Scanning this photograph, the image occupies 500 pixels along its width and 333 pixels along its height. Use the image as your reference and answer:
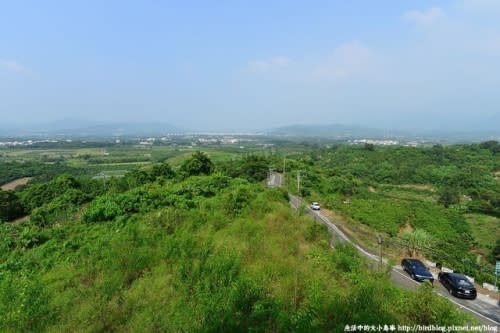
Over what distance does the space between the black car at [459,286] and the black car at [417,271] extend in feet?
2.69

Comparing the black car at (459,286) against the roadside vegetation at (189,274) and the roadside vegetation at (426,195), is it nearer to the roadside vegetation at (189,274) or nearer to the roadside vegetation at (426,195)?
the roadside vegetation at (426,195)

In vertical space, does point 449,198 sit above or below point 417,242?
below

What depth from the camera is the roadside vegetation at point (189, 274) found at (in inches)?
296

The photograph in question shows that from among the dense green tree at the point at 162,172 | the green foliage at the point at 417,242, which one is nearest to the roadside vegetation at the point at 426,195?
the green foliage at the point at 417,242

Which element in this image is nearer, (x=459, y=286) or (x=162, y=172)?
(x=459, y=286)

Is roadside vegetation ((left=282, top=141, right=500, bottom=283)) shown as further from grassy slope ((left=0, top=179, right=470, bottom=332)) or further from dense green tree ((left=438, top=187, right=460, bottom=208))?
grassy slope ((left=0, top=179, right=470, bottom=332))

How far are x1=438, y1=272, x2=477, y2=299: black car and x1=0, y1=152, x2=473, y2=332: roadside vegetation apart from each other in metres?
6.26

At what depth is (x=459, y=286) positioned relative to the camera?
48.8 feet

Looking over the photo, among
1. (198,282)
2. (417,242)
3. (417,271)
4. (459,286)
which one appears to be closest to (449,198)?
(417,242)

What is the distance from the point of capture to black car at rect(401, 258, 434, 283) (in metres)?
16.4

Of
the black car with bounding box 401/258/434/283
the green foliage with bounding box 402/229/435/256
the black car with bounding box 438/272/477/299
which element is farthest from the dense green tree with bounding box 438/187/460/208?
the black car with bounding box 438/272/477/299

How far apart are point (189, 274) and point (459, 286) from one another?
1431 centimetres

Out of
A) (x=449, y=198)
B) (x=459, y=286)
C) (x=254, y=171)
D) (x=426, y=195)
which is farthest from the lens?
(x=426, y=195)

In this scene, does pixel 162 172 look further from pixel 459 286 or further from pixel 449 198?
pixel 449 198
